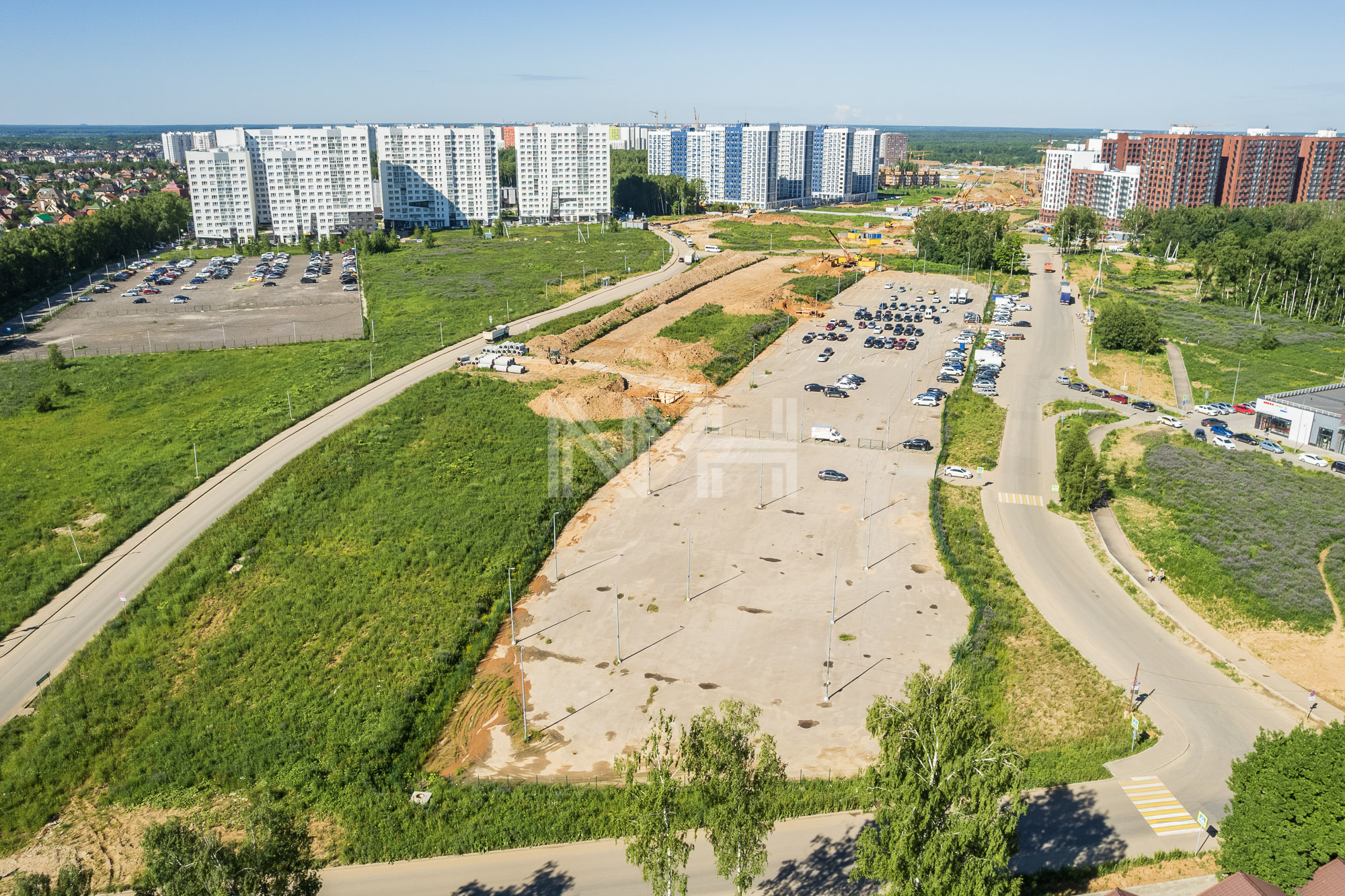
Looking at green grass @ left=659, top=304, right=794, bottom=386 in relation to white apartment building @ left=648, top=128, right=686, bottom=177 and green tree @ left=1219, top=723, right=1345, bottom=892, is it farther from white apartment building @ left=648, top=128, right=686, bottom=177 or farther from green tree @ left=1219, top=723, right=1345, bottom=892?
white apartment building @ left=648, top=128, right=686, bottom=177

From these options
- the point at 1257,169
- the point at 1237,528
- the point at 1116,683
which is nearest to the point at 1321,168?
the point at 1257,169

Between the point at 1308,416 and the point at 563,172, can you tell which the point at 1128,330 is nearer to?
the point at 1308,416

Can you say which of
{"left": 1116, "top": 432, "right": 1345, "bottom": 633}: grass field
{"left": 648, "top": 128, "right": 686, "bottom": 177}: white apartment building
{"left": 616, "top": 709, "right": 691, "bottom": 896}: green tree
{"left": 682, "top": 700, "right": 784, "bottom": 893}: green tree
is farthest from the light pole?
{"left": 648, "top": 128, "right": 686, "bottom": 177}: white apartment building

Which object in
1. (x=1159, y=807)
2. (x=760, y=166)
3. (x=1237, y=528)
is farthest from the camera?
(x=760, y=166)

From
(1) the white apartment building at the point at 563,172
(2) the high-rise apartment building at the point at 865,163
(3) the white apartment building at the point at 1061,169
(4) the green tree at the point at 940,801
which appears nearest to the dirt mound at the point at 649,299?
(1) the white apartment building at the point at 563,172

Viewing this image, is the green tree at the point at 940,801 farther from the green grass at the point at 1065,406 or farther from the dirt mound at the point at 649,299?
the dirt mound at the point at 649,299

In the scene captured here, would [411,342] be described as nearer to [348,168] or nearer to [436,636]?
[436,636]
